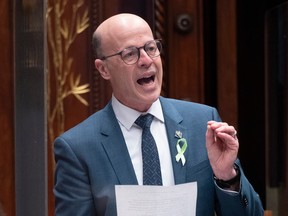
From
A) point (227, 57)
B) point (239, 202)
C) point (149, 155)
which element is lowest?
point (239, 202)

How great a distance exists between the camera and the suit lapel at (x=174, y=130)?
2602 mm

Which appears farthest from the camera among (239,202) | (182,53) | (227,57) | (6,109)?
(227,57)

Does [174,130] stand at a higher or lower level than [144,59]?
lower

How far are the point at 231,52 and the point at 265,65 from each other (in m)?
0.19

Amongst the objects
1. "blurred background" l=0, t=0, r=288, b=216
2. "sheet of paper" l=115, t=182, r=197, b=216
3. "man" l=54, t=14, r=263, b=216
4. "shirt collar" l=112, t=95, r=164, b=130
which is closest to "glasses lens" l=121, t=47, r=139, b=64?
"man" l=54, t=14, r=263, b=216

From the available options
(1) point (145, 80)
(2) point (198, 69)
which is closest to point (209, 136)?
(1) point (145, 80)

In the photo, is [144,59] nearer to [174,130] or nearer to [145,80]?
[145,80]

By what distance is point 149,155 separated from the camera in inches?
104

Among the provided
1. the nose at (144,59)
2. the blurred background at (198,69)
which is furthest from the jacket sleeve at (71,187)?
the blurred background at (198,69)

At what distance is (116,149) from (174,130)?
0.19 metres

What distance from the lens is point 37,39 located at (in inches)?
85.0

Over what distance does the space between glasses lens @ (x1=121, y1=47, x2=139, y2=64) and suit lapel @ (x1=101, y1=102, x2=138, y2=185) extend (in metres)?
0.19

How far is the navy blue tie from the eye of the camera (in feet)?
8.51

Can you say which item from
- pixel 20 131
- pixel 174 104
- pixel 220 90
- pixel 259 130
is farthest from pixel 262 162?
pixel 20 131
